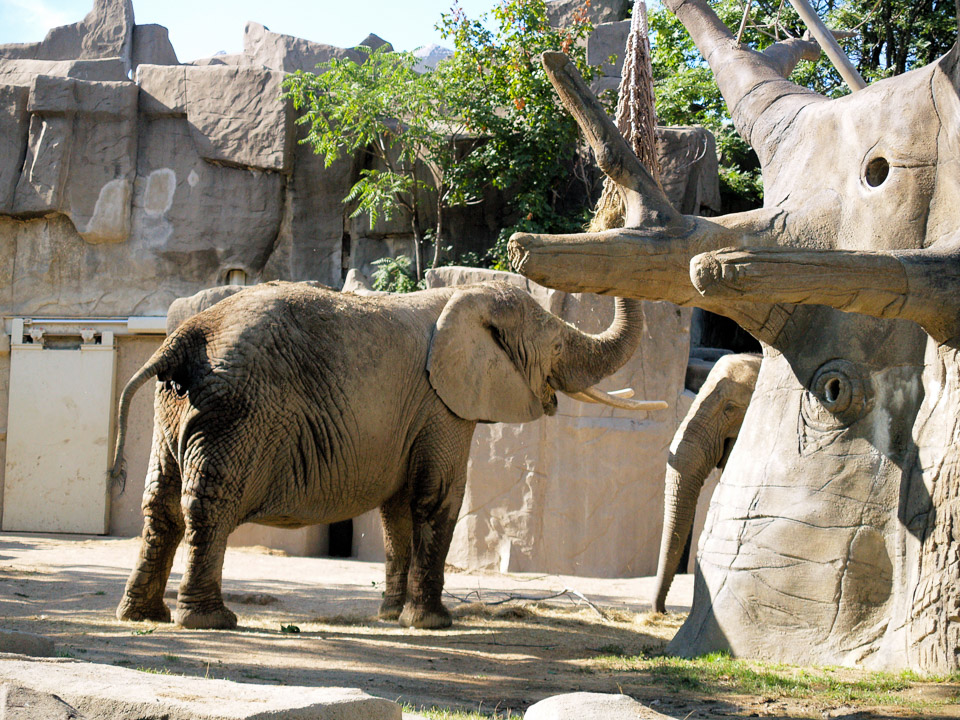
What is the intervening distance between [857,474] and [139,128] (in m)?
13.0

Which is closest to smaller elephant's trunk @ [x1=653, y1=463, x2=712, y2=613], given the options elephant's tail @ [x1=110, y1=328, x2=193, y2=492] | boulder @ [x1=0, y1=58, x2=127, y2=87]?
elephant's tail @ [x1=110, y1=328, x2=193, y2=492]

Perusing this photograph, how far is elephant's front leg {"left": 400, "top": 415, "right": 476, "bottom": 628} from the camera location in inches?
284

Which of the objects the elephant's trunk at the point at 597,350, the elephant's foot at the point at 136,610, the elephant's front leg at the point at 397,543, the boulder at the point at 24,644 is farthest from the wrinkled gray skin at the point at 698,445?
the boulder at the point at 24,644

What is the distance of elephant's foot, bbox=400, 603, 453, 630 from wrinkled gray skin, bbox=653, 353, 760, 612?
1.69 metres

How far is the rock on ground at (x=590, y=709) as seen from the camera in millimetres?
3068

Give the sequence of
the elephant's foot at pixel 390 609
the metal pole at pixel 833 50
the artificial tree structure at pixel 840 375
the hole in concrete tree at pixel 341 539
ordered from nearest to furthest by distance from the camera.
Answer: the artificial tree structure at pixel 840 375 → the metal pole at pixel 833 50 → the elephant's foot at pixel 390 609 → the hole in concrete tree at pixel 341 539

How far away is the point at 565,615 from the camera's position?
8312 mm

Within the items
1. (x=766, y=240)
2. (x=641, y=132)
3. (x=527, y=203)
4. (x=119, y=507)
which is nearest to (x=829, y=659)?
(x=766, y=240)

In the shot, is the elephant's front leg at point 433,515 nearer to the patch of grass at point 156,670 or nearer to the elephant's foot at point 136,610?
the elephant's foot at point 136,610

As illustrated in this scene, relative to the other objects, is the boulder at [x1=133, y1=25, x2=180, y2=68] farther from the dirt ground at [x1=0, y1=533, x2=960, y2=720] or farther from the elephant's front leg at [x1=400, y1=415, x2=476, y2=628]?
the elephant's front leg at [x1=400, y1=415, x2=476, y2=628]

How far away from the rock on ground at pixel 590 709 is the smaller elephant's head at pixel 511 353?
4312 millimetres

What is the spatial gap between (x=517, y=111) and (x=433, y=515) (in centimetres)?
827

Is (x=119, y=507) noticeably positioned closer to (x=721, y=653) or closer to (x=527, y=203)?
(x=527, y=203)

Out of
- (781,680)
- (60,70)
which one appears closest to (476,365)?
(781,680)
